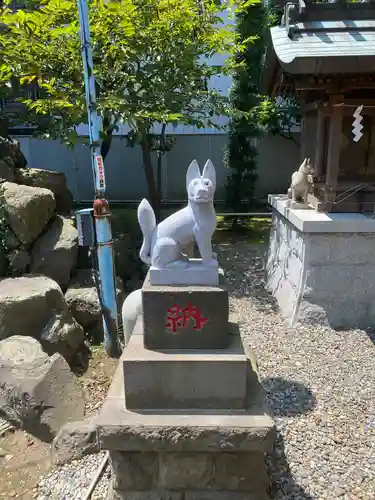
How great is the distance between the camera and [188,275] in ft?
9.76

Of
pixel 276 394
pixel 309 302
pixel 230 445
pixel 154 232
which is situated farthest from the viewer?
pixel 309 302

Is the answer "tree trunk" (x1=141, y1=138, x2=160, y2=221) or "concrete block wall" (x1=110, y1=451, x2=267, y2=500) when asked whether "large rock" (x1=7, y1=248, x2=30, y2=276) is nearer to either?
"tree trunk" (x1=141, y1=138, x2=160, y2=221)

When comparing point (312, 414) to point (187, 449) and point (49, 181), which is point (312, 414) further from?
point (49, 181)

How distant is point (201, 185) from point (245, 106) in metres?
8.52

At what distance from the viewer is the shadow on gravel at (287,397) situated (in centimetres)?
428

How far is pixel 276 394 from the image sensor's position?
14.9 ft

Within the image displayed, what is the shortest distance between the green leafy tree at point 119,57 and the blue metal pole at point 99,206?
921 millimetres

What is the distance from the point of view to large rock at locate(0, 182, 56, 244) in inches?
277

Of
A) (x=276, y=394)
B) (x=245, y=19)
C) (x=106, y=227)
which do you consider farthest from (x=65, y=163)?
(x=276, y=394)

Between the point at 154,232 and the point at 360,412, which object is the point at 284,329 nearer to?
the point at 360,412

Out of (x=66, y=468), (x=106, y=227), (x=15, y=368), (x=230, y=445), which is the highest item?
(x=106, y=227)

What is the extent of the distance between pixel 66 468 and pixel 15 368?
1.44 meters

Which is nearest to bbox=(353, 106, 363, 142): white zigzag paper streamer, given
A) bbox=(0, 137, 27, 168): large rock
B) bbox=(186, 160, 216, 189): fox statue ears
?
bbox=(186, 160, 216, 189): fox statue ears

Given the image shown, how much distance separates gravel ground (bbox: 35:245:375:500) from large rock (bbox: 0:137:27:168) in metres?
5.46
